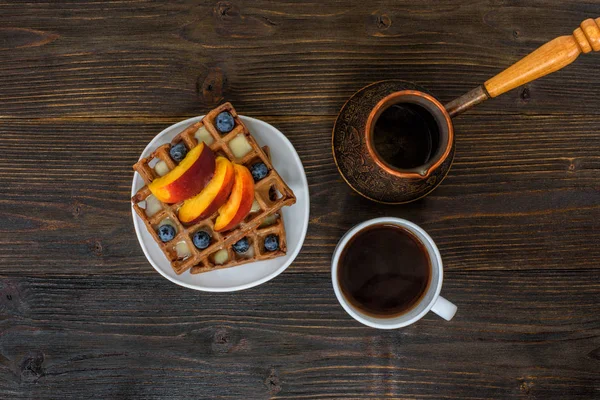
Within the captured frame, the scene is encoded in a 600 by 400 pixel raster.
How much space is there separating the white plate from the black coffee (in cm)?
11

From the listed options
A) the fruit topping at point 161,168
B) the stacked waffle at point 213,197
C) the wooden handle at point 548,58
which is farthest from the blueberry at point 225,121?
the wooden handle at point 548,58

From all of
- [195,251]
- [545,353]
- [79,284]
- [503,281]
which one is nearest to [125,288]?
[79,284]

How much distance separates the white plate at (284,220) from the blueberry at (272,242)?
3 centimetres

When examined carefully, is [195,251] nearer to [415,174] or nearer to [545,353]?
[415,174]

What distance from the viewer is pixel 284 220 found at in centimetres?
95

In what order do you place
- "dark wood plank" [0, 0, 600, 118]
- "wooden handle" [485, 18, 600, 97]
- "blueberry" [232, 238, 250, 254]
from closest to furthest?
"wooden handle" [485, 18, 600, 97]
"blueberry" [232, 238, 250, 254]
"dark wood plank" [0, 0, 600, 118]

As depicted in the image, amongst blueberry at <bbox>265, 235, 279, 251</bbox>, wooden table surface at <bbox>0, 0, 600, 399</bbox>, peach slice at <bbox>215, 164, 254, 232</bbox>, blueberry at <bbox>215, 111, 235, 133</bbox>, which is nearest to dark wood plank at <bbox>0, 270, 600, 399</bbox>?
wooden table surface at <bbox>0, 0, 600, 399</bbox>

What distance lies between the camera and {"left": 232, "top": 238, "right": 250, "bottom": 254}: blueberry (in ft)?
2.92

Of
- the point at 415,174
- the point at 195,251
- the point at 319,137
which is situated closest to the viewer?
the point at 415,174

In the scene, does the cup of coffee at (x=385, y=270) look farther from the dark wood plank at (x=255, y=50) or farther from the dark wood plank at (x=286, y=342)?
the dark wood plank at (x=255, y=50)

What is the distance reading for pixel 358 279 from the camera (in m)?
0.94

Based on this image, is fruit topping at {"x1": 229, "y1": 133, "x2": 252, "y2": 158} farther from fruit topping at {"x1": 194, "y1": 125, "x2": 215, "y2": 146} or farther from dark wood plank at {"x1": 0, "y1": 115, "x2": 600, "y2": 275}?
dark wood plank at {"x1": 0, "y1": 115, "x2": 600, "y2": 275}

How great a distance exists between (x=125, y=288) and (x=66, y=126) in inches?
14.4

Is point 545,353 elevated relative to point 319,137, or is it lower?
lower
